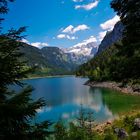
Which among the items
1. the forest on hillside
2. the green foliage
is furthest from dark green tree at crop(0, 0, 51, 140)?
the green foliage

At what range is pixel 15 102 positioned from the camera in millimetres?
9508

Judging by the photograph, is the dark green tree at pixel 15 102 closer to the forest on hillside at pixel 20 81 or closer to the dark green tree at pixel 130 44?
the forest on hillside at pixel 20 81

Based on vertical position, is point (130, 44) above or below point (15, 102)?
above

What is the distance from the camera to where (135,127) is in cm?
4247

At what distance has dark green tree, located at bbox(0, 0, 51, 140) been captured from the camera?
372 inches

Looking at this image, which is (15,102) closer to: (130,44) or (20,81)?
(20,81)

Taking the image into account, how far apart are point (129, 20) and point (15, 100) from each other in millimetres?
7974

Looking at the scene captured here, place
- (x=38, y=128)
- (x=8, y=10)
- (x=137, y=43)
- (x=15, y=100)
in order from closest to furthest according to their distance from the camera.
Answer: (x=15, y=100)
(x=38, y=128)
(x=8, y=10)
(x=137, y=43)

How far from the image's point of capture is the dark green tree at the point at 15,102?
31.0ft

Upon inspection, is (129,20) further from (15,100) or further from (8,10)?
(15,100)

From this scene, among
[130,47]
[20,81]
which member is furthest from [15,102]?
[130,47]

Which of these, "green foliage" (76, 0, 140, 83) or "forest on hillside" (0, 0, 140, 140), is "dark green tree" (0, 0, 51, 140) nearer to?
"forest on hillside" (0, 0, 140, 140)

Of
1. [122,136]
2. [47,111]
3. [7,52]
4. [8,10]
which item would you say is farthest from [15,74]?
[47,111]

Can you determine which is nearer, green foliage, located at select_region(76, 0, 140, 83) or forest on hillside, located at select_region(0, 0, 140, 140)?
forest on hillside, located at select_region(0, 0, 140, 140)
